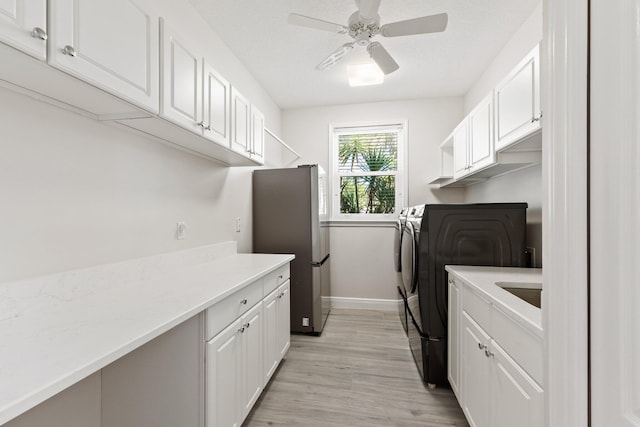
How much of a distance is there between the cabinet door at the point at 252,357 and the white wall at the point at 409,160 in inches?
84.9

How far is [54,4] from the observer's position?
88 cm

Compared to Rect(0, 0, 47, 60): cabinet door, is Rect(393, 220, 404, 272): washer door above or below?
below

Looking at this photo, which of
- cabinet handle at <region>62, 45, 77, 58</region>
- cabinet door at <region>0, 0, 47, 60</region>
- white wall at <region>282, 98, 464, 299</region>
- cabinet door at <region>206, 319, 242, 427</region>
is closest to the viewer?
cabinet door at <region>0, 0, 47, 60</region>

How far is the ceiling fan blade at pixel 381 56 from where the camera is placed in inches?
82.3

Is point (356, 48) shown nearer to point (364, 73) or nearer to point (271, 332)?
point (364, 73)

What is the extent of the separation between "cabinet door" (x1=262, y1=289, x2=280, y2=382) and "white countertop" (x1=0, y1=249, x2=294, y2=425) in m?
0.39

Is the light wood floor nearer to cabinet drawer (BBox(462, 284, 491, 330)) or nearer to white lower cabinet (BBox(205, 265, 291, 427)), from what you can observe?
white lower cabinet (BBox(205, 265, 291, 427))

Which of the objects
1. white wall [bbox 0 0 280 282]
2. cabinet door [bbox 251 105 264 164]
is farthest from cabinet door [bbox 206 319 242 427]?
cabinet door [bbox 251 105 264 164]

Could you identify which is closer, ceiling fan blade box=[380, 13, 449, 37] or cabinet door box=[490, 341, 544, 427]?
cabinet door box=[490, 341, 544, 427]

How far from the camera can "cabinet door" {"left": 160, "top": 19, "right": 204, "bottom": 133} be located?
1377 millimetres

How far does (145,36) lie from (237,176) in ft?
5.19

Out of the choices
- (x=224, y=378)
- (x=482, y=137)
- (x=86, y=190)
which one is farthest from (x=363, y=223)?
(x=86, y=190)

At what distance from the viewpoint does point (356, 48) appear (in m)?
2.59

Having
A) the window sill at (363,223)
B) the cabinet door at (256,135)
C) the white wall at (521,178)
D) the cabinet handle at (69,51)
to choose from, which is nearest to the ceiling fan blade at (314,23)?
the cabinet door at (256,135)
